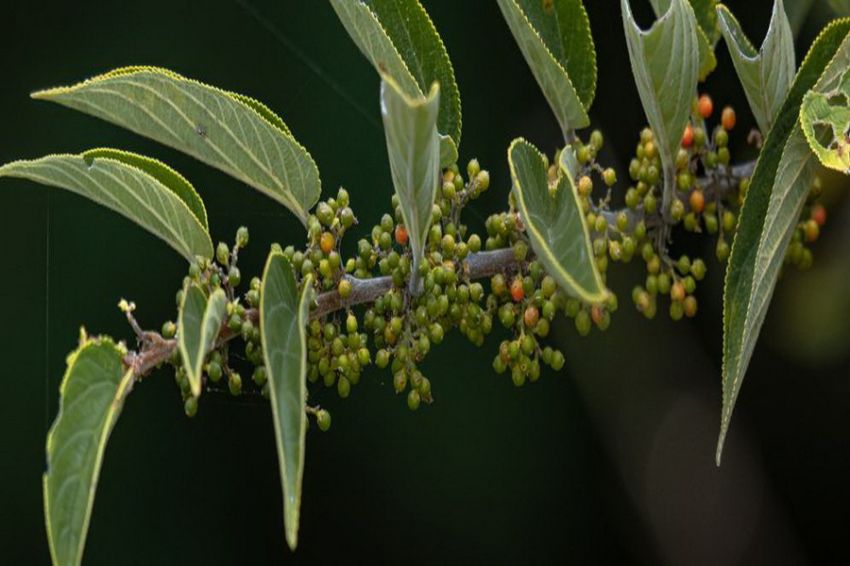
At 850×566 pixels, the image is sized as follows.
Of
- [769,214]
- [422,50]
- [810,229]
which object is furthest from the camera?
[810,229]

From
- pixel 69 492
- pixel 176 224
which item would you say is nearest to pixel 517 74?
pixel 176 224

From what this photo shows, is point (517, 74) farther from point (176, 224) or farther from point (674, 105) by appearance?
point (176, 224)

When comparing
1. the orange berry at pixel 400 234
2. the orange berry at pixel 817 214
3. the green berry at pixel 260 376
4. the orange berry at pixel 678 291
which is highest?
the orange berry at pixel 400 234

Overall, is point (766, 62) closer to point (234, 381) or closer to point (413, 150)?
point (413, 150)

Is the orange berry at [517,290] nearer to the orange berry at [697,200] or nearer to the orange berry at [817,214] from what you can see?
the orange berry at [697,200]

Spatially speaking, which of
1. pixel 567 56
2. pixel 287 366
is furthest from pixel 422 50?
pixel 287 366

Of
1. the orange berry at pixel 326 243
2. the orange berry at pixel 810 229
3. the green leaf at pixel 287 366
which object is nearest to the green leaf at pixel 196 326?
the green leaf at pixel 287 366
